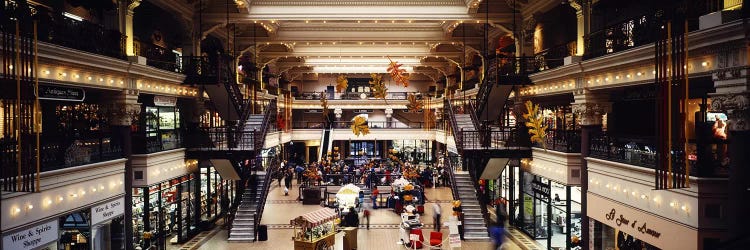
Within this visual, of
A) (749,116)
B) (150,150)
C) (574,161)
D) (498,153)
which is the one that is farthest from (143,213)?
(749,116)

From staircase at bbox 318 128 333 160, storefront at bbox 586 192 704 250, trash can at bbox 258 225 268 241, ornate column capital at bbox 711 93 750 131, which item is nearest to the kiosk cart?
trash can at bbox 258 225 268 241

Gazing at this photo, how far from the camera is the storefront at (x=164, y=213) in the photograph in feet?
49.4

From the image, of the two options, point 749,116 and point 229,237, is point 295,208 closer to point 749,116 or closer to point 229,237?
point 229,237

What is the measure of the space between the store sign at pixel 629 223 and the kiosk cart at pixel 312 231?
7.51m

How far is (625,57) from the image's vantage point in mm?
10766

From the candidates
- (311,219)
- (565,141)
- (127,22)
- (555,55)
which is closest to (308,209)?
(311,219)

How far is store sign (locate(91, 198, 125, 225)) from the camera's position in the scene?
1229 cm

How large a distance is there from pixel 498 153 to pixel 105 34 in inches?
487

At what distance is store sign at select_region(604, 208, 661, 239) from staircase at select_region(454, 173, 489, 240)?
19.5 ft

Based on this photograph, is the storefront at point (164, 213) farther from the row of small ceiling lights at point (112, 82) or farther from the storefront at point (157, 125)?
the row of small ceiling lights at point (112, 82)

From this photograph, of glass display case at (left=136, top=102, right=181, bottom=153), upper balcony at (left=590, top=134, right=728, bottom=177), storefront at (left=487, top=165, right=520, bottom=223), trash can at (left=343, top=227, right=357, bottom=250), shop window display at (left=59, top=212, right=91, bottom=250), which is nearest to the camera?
upper balcony at (left=590, top=134, right=728, bottom=177)

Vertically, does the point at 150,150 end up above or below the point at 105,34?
below

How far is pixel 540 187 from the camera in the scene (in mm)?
16891

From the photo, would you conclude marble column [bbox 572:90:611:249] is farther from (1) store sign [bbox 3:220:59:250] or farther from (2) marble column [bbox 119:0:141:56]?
(1) store sign [bbox 3:220:59:250]
